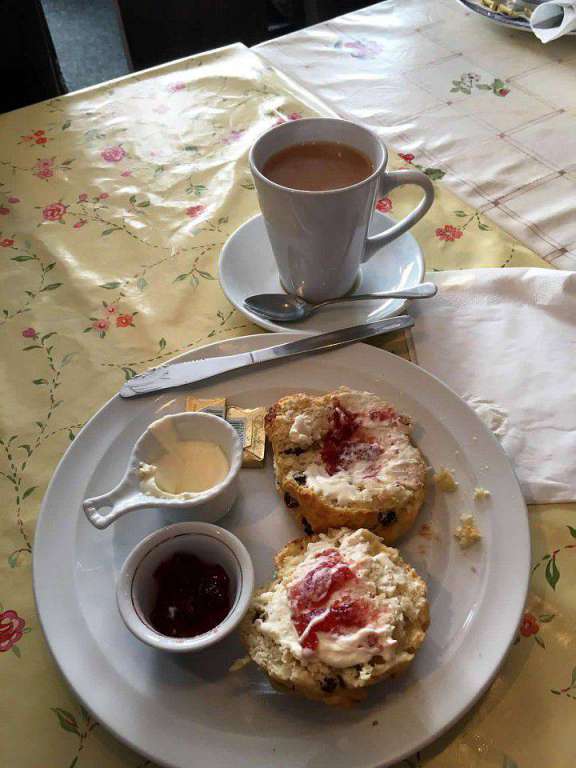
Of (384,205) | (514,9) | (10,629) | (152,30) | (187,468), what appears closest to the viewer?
(10,629)

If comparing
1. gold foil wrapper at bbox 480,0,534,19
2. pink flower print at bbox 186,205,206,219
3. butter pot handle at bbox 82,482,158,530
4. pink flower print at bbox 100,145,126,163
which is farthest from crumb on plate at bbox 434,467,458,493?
gold foil wrapper at bbox 480,0,534,19

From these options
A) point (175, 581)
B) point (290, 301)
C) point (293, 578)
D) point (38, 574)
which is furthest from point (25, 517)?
point (290, 301)

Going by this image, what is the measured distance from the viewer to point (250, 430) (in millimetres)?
1128

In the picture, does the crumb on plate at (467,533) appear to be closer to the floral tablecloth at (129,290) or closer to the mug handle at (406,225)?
the floral tablecloth at (129,290)

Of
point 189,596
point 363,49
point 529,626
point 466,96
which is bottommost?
point 529,626

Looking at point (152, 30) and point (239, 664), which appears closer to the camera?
point (239, 664)

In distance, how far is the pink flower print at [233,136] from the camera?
70.3 inches

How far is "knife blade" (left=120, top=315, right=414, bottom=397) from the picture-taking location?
116 centimetres

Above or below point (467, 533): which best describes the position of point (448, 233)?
above

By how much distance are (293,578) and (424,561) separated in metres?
0.22

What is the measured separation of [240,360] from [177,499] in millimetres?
330

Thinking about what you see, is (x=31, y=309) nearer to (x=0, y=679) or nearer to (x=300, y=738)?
(x=0, y=679)

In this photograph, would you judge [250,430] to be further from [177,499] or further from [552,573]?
[552,573]

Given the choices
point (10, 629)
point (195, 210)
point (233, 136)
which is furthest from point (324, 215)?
point (10, 629)
